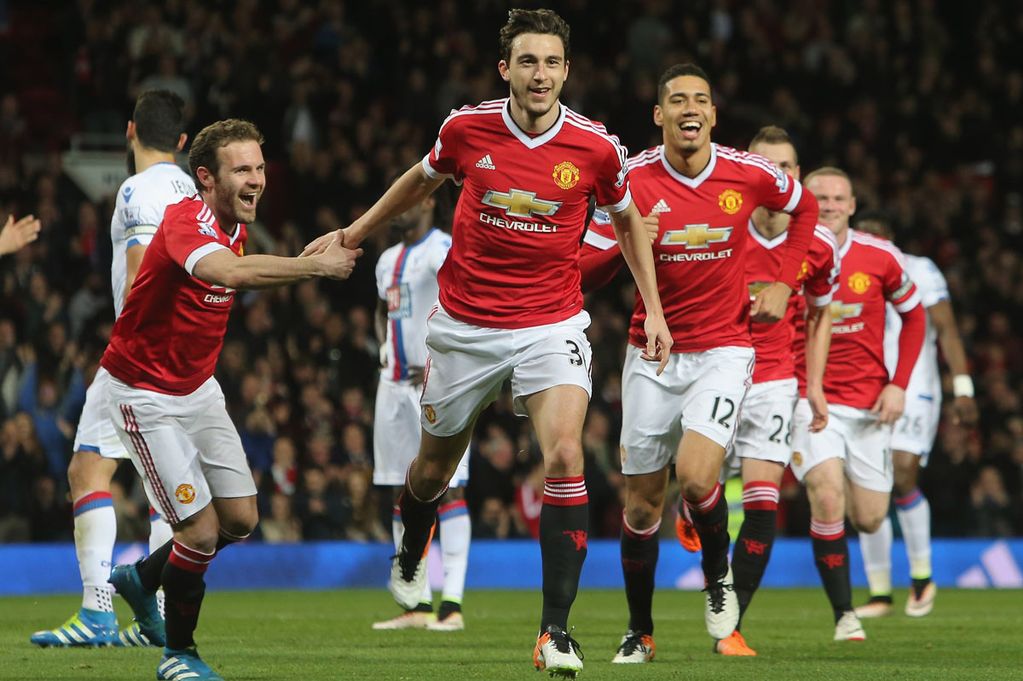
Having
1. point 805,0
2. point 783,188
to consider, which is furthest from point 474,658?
point 805,0

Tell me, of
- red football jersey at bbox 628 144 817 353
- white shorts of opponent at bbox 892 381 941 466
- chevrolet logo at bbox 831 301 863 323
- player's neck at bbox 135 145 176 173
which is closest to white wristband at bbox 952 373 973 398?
white shorts of opponent at bbox 892 381 941 466

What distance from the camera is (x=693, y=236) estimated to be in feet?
26.9

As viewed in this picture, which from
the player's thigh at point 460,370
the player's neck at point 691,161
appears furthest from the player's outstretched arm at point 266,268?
the player's neck at point 691,161

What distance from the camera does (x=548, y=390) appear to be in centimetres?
713

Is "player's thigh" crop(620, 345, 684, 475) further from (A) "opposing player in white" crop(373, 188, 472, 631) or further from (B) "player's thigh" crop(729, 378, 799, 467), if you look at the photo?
(A) "opposing player in white" crop(373, 188, 472, 631)

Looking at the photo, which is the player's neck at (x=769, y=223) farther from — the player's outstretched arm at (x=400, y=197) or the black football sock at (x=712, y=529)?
the player's outstretched arm at (x=400, y=197)

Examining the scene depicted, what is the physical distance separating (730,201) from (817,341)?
59.5 inches

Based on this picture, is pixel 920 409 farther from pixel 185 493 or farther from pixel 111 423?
pixel 185 493

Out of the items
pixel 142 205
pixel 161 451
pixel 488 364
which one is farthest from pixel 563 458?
pixel 142 205

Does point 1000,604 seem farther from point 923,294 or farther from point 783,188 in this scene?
point 783,188

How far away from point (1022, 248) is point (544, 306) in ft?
46.8

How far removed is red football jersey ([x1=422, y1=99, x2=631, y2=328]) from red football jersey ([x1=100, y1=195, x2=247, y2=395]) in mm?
1006

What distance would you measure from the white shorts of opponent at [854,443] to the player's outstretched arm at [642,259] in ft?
9.27

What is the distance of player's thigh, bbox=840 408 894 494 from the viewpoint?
10.8 meters
